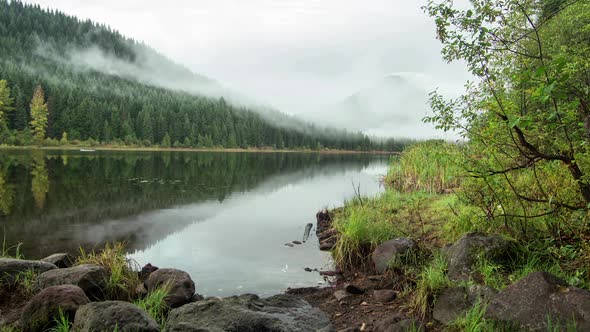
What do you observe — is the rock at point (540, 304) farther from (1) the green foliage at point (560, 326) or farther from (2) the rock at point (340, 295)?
(2) the rock at point (340, 295)

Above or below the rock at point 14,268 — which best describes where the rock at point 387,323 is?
below

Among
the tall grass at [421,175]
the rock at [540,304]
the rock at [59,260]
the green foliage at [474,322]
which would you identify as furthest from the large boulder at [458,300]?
the tall grass at [421,175]

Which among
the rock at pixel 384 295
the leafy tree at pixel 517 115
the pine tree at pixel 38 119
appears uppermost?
the pine tree at pixel 38 119

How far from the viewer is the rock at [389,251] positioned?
29.9 feet

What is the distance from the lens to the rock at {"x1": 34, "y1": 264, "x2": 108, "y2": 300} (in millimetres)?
7500

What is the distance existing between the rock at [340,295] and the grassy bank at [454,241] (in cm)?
115

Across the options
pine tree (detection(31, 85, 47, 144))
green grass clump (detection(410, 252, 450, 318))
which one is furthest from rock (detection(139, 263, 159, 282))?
pine tree (detection(31, 85, 47, 144))

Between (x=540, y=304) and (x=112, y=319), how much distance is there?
20.1 ft

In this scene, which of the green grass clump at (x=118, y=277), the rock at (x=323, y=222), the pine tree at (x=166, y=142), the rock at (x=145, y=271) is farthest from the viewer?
the pine tree at (x=166, y=142)

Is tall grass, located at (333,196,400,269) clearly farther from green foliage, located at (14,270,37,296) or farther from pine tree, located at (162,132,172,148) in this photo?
pine tree, located at (162,132,172,148)

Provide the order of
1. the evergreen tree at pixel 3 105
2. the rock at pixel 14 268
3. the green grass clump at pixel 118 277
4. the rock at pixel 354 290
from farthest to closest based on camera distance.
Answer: the evergreen tree at pixel 3 105
the rock at pixel 354 290
the green grass clump at pixel 118 277
the rock at pixel 14 268

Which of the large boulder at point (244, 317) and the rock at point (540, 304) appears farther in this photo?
the large boulder at point (244, 317)

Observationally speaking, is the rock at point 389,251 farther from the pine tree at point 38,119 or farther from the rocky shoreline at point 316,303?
the pine tree at point 38,119

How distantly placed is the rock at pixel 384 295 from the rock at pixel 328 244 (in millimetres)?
4539
